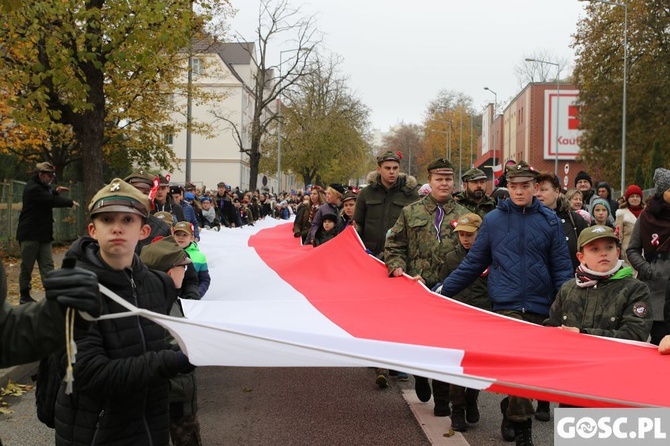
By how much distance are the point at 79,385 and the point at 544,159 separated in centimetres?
6077

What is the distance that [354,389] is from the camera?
7.60 meters

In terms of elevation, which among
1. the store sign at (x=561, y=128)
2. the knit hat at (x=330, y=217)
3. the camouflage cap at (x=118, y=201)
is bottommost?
the knit hat at (x=330, y=217)

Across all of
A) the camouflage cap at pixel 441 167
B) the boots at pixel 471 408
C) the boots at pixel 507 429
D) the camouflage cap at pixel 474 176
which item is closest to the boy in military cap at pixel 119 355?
the boots at pixel 507 429

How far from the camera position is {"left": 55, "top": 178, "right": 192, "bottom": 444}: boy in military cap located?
10.2 feet

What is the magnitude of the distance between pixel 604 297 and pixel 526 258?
0.85 meters

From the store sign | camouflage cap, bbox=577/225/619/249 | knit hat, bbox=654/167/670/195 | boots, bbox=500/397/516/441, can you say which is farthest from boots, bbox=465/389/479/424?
the store sign

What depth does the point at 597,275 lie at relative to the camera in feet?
15.4

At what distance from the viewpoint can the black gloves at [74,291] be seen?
214 centimetres

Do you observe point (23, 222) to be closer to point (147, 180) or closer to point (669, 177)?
point (147, 180)

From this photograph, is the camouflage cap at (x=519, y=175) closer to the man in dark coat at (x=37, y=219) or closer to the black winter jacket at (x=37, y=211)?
the man in dark coat at (x=37, y=219)

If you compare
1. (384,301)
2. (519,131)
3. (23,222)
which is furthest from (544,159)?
(384,301)

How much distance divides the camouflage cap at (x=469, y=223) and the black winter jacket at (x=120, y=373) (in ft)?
11.5

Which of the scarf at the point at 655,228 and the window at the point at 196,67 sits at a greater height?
the window at the point at 196,67

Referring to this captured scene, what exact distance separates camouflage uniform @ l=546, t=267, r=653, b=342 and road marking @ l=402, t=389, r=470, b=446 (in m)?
1.45
